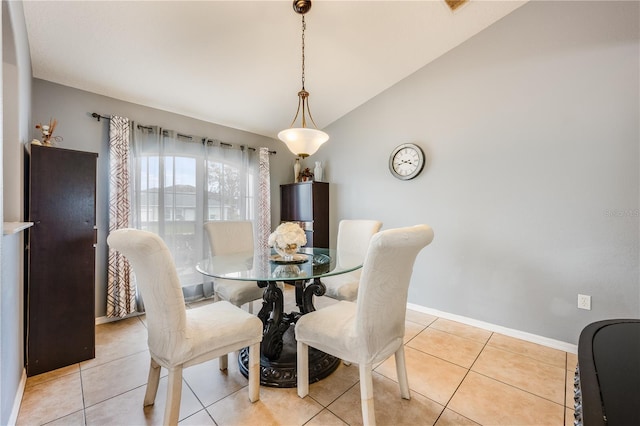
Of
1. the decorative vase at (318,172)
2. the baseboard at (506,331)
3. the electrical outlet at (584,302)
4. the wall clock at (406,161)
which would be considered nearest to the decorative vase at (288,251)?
the wall clock at (406,161)

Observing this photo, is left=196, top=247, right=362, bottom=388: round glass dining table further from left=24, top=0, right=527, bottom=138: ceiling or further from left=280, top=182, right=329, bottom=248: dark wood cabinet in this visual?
left=24, top=0, right=527, bottom=138: ceiling

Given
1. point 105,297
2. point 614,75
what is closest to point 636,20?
point 614,75

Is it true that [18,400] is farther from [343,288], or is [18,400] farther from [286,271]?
[343,288]

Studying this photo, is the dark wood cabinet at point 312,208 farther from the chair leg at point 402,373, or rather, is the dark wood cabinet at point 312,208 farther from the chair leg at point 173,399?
the chair leg at point 173,399

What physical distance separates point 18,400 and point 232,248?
162 centimetres

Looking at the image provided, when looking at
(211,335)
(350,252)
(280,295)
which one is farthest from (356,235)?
(211,335)

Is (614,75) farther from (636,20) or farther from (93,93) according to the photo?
(93,93)

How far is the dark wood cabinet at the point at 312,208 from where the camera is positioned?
377cm

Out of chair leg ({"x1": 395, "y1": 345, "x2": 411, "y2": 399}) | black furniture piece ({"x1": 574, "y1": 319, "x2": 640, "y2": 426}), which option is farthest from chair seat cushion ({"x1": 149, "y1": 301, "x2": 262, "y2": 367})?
black furniture piece ({"x1": 574, "y1": 319, "x2": 640, "y2": 426})

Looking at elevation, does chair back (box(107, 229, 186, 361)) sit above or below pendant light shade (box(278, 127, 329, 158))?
below

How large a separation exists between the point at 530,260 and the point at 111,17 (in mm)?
3937

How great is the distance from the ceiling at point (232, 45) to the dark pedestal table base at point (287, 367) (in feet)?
8.58

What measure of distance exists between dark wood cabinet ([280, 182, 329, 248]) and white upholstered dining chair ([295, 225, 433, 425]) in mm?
2252

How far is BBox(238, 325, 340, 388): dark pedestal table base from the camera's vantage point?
69.1 inches
